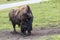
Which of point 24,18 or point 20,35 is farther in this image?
point 20,35

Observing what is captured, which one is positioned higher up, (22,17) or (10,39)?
(22,17)

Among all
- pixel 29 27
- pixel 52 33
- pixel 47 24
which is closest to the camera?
pixel 29 27

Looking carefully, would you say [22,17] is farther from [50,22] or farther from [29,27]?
[50,22]

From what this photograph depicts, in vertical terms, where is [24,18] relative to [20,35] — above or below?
above

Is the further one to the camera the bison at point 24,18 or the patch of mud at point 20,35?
the bison at point 24,18

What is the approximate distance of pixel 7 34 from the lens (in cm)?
1524

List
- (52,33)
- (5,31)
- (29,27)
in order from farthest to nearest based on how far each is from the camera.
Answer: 1. (5,31)
2. (52,33)
3. (29,27)

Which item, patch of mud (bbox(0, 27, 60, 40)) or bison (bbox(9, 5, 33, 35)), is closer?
→ patch of mud (bbox(0, 27, 60, 40))

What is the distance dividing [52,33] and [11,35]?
1.95 metres

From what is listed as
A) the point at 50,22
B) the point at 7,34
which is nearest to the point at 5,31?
the point at 7,34

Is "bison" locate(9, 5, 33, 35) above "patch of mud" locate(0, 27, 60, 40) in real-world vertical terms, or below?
above

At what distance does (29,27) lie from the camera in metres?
13.6

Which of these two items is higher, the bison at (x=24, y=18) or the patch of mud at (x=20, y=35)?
→ the bison at (x=24, y=18)

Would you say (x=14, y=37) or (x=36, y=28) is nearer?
(x=14, y=37)
